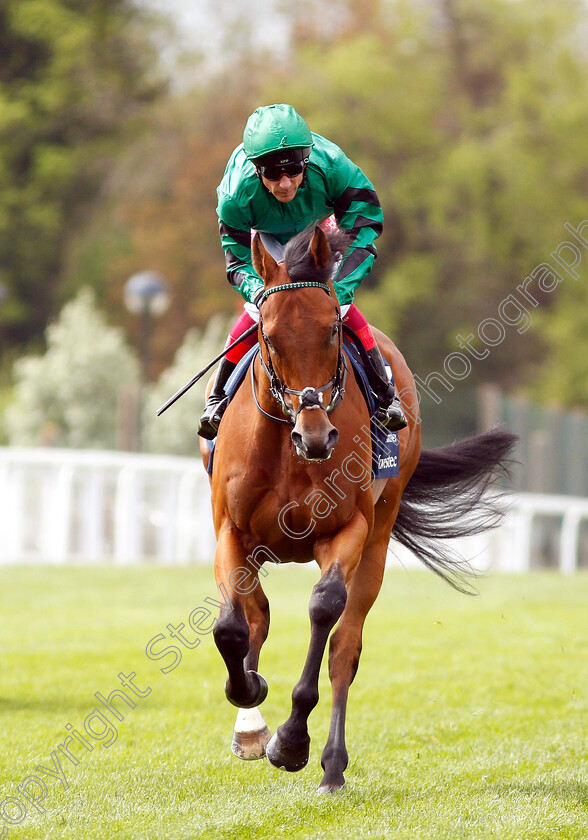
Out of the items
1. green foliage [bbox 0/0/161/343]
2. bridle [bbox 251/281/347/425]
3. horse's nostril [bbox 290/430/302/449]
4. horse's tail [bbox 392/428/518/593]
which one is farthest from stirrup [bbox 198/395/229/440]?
green foliage [bbox 0/0/161/343]

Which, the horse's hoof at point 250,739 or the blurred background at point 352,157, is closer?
the horse's hoof at point 250,739

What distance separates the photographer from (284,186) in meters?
4.78

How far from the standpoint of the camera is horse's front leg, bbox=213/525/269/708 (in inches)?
182

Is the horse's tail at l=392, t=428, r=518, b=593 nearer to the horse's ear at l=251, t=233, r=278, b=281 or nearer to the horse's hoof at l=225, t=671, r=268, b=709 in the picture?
the horse's hoof at l=225, t=671, r=268, b=709

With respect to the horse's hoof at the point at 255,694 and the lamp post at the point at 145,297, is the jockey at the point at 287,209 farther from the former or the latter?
the lamp post at the point at 145,297

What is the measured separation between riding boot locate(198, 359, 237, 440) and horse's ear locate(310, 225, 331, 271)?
0.94 m

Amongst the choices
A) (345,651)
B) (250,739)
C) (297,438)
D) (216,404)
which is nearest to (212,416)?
(216,404)

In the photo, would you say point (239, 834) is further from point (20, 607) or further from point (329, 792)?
point (20, 607)

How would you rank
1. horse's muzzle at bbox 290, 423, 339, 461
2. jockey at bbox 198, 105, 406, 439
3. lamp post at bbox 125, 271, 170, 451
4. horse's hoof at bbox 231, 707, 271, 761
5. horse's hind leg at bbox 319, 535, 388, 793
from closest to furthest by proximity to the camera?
horse's muzzle at bbox 290, 423, 339, 461 < horse's hind leg at bbox 319, 535, 388, 793 < jockey at bbox 198, 105, 406, 439 < horse's hoof at bbox 231, 707, 271, 761 < lamp post at bbox 125, 271, 170, 451

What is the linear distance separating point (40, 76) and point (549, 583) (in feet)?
78.1

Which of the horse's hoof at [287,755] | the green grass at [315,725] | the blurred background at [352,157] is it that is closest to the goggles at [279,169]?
the horse's hoof at [287,755]

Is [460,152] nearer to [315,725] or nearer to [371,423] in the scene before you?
[315,725]

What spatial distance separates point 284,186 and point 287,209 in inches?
10.0

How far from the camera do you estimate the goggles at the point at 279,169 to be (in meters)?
4.72
